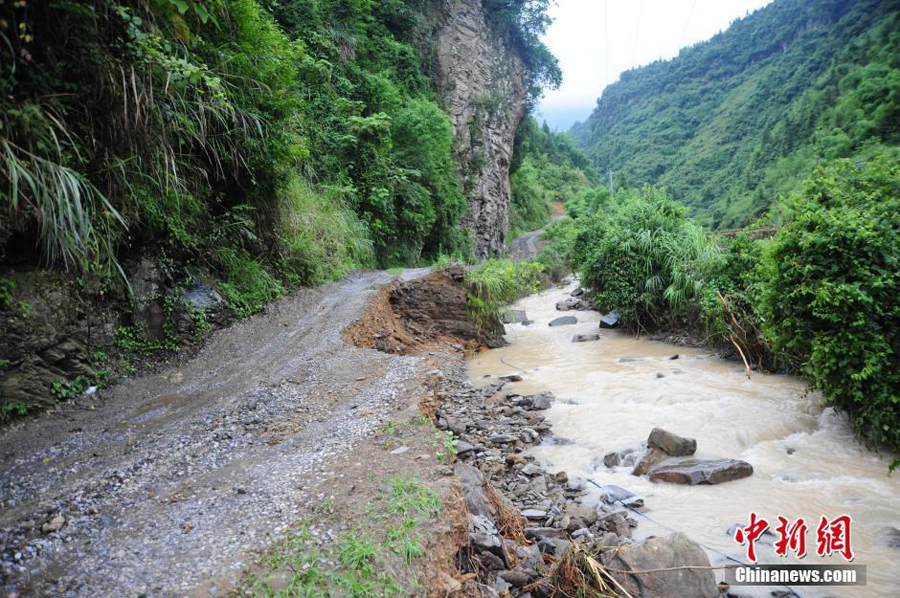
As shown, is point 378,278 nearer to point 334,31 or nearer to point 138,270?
point 138,270

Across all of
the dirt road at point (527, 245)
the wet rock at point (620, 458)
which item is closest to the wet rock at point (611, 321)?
the wet rock at point (620, 458)

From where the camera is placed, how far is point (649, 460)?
5301 millimetres

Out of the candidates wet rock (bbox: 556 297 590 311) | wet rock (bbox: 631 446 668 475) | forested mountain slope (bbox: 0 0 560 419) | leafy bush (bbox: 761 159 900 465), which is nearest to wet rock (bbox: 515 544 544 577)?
wet rock (bbox: 631 446 668 475)

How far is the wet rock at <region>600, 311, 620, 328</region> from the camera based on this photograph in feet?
42.4

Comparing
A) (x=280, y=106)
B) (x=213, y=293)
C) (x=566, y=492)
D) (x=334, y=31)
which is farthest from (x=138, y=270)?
(x=334, y=31)

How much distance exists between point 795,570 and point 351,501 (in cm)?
347

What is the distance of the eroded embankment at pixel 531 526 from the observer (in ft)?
9.77

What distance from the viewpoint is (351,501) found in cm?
293

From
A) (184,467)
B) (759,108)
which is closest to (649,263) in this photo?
(184,467)

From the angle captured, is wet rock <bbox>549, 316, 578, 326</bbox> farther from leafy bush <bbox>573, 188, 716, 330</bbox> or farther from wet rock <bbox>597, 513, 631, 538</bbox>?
wet rock <bbox>597, 513, 631, 538</bbox>

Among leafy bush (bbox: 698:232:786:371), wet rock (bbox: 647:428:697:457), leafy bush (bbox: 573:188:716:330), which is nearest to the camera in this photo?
wet rock (bbox: 647:428:697:457)

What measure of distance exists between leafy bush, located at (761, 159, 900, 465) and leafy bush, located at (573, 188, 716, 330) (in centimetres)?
528

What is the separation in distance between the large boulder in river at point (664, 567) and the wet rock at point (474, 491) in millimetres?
937

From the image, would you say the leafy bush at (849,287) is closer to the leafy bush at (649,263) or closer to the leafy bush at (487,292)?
the leafy bush at (649,263)
